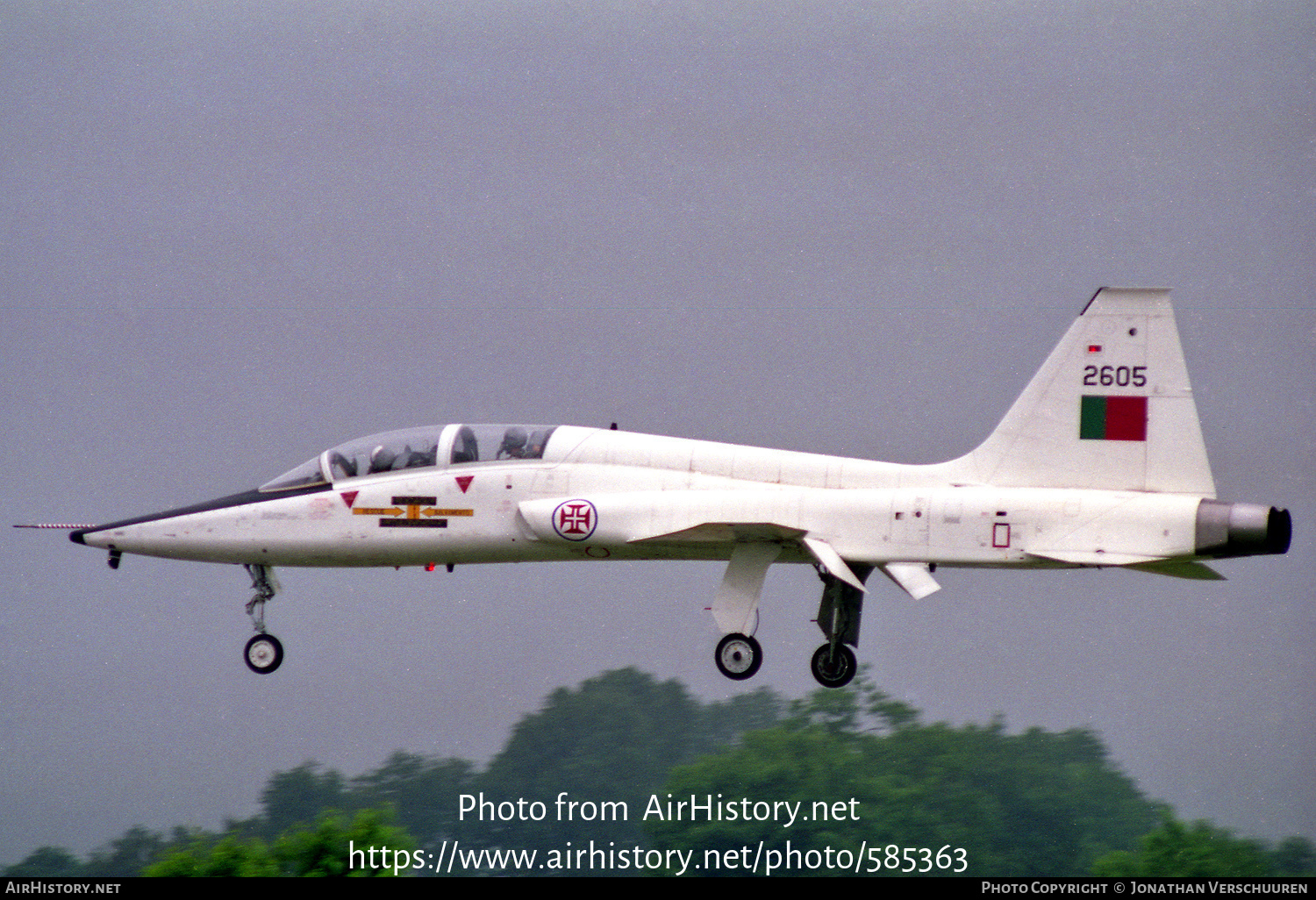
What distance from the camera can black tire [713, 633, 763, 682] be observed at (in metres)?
22.7

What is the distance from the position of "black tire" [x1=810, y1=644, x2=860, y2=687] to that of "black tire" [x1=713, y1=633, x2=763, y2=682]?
1072 millimetres

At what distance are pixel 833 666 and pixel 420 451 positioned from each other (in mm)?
6668

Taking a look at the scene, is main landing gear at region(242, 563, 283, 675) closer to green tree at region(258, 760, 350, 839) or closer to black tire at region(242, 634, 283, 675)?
black tire at region(242, 634, 283, 675)

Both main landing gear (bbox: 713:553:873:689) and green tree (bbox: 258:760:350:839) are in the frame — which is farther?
green tree (bbox: 258:760:350:839)

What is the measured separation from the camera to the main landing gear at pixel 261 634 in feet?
81.9

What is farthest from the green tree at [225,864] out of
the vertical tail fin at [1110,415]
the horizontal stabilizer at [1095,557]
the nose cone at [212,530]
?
the horizontal stabilizer at [1095,557]

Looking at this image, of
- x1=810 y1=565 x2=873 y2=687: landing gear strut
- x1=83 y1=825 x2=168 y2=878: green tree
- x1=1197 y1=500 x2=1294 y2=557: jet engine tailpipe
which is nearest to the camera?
x1=1197 y1=500 x2=1294 y2=557: jet engine tailpipe

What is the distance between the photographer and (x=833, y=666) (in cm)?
2336

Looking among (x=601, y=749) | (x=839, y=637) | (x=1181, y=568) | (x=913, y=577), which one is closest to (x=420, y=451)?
(x=839, y=637)

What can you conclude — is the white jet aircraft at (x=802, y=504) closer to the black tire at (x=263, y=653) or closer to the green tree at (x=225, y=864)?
the black tire at (x=263, y=653)

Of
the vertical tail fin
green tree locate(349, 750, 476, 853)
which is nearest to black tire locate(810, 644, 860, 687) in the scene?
the vertical tail fin
